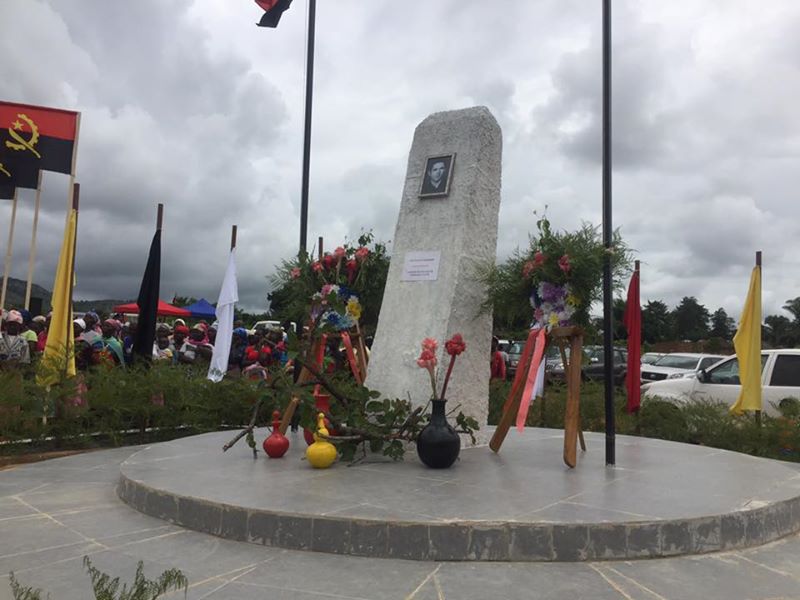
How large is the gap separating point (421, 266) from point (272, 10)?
15.5 ft

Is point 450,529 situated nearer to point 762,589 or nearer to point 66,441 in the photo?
point 762,589

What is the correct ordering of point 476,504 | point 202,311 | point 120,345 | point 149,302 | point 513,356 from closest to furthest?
point 476,504
point 149,302
point 120,345
point 513,356
point 202,311

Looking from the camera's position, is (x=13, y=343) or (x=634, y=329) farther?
(x=13, y=343)

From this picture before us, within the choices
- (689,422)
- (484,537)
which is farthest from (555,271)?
(689,422)

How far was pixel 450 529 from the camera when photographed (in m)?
3.54

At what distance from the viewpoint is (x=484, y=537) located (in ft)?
11.6

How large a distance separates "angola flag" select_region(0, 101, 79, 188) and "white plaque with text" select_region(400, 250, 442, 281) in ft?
23.2

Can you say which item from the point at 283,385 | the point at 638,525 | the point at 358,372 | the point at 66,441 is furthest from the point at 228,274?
the point at 638,525

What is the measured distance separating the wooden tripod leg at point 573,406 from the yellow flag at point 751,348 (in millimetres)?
4046

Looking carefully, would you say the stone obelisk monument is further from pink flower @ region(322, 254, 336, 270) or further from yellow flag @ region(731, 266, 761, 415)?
yellow flag @ region(731, 266, 761, 415)

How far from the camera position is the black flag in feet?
29.8

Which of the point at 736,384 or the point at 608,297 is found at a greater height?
the point at 608,297

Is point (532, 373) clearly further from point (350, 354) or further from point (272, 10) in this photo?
point (272, 10)

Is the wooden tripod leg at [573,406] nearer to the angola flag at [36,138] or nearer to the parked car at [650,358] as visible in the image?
the angola flag at [36,138]
